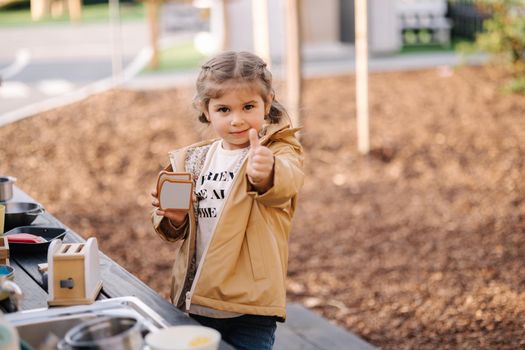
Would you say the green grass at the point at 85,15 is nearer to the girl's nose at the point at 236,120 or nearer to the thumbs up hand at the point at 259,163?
the girl's nose at the point at 236,120

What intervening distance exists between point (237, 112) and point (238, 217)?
0.33m

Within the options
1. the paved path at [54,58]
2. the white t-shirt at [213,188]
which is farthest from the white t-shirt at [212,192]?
the paved path at [54,58]

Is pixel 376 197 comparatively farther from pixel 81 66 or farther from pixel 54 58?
pixel 54 58

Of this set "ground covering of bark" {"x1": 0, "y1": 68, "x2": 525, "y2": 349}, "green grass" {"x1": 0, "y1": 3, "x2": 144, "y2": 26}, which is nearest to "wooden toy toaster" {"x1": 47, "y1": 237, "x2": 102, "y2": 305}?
"ground covering of bark" {"x1": 0, "y1": 68, "x2": 525, "y2": 349}

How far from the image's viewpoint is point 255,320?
2.71 meters

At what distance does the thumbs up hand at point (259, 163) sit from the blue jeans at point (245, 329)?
50 cm

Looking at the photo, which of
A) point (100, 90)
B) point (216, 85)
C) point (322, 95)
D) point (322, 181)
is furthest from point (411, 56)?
point (216, 85)

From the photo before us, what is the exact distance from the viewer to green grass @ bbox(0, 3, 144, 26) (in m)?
27.7

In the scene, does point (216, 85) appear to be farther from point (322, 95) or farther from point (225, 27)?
point (225, 27)

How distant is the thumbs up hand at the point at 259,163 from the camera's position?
7.93ft

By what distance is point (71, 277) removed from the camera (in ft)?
7.59

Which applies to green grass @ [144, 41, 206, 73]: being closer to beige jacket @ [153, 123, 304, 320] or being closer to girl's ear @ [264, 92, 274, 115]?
girl's ear @ [264, 92, 274, 115]

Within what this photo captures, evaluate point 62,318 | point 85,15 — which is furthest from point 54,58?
point 62,318

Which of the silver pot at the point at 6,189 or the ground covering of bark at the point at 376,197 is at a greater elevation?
the silver pot at the point at 6,189
